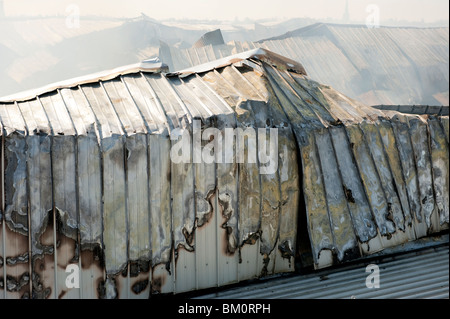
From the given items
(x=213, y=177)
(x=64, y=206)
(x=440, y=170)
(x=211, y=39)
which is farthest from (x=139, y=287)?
(x=211, y=39)

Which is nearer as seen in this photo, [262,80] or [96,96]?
[96,96]

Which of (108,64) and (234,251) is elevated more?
(108,64)

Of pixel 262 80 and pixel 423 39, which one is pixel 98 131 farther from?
pixel 423 39

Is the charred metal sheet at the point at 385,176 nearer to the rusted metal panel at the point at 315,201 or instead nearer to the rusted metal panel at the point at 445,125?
the rusted metal panel at the point at 315,201

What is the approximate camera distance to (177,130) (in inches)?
190

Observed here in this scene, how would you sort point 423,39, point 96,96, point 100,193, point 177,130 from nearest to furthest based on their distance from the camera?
point 100,193 < point 177,130 < point 96,96 < point 423,39

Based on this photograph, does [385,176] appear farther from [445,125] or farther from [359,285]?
[359,285]

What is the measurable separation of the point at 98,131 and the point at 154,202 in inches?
31.2

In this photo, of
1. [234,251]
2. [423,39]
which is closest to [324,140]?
[234,251]
